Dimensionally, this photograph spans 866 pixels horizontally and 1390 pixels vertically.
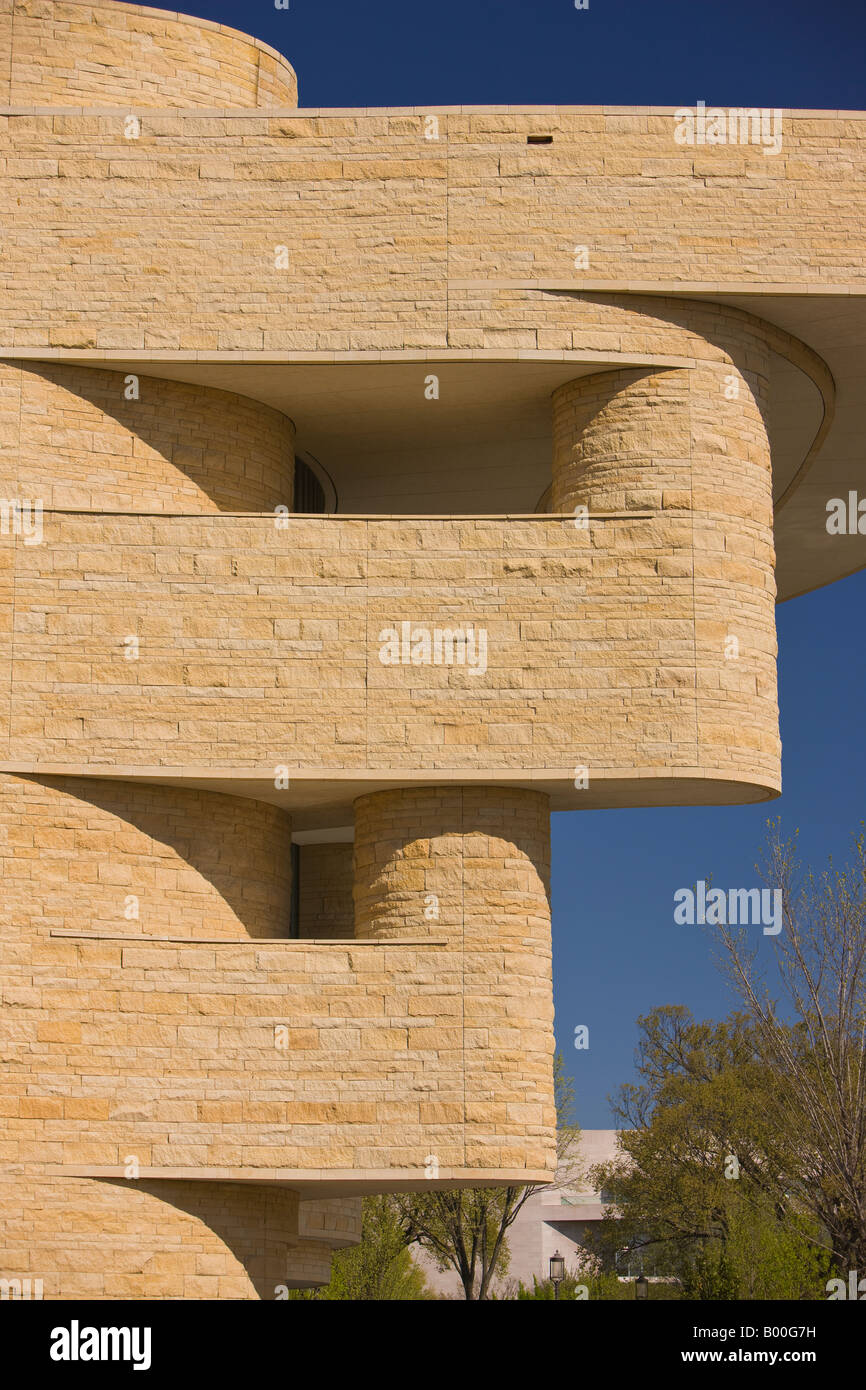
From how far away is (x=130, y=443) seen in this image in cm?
2109

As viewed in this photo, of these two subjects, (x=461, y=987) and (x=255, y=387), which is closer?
(x=461, y=987)

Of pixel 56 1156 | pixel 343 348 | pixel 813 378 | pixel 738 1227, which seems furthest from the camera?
pixel 738 1227

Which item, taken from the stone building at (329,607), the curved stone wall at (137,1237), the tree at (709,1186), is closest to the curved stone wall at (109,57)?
the stone building at (329,607)

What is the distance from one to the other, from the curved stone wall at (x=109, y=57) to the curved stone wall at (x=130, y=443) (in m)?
3.41

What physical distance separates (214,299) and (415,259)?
7.50 ft

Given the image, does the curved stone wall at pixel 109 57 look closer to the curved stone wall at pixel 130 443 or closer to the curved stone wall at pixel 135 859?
the curved stone wall at pixel 130 443

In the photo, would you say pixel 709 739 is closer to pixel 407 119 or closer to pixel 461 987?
pixel 461 987

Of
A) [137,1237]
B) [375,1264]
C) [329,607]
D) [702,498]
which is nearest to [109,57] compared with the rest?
[329,607]

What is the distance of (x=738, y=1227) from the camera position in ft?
139

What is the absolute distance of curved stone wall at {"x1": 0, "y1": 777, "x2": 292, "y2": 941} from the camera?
1953 cm

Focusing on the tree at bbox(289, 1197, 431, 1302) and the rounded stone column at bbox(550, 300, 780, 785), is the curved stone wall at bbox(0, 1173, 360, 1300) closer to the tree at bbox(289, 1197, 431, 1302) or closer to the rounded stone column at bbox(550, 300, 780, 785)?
the rounded stone column at bbox(550, 300, 780, 785)
